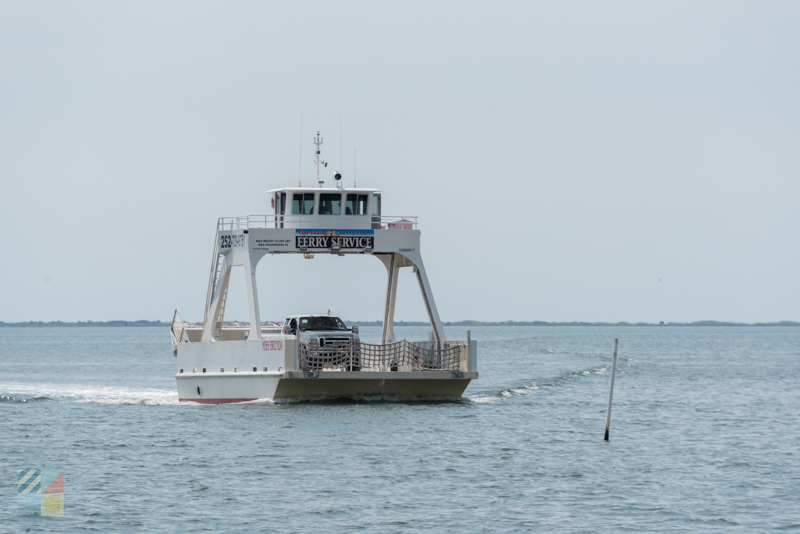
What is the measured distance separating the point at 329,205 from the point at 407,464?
976 cm

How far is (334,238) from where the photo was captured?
2700cm

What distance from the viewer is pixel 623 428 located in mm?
26766

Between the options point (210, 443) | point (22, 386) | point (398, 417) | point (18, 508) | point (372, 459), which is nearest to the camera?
point (18, 508)

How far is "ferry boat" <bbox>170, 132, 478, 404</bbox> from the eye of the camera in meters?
25.5

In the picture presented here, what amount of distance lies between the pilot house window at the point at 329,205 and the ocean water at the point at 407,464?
16.3ft

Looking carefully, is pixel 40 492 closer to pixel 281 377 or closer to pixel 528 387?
pixel 281 377

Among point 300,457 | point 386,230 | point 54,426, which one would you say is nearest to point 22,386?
point 54,426

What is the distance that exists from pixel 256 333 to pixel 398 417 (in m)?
4.27

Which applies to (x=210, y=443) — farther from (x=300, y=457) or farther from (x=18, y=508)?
(x=18, y=508)

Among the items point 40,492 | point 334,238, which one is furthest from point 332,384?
point 40,492

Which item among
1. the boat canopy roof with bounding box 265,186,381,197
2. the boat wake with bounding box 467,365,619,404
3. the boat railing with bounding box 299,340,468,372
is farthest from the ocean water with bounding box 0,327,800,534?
the boat canopy roof with bounding box 265,186,381,197

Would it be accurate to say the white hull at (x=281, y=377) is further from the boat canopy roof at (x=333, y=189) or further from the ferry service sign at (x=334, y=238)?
the boat canopy roof at (x=333, y=189)

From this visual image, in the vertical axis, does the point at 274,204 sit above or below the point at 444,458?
above

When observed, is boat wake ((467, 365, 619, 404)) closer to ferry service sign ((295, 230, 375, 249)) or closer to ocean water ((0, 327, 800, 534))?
ocean water ((0, 327, 800, 534))
